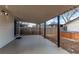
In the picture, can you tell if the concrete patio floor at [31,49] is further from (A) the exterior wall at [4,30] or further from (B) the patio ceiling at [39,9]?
(B) the patio ceiling at [39,9]

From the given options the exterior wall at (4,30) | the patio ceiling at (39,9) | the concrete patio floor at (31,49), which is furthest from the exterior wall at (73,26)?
the exterior wall at (4,30)

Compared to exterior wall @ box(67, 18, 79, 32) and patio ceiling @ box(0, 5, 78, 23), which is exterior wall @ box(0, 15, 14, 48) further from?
exterior wall @ box(67, 18, 79, 32)

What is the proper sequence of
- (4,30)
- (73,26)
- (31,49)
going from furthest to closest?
1. (73,26)
2. (4,30)
3. (31,49)

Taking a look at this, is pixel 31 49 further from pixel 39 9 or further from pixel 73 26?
pixel 73 26

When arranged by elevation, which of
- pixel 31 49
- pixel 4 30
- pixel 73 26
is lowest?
pixel 31 49

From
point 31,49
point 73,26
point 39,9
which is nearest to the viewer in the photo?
point 31,49

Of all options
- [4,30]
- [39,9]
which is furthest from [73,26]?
[39,9]

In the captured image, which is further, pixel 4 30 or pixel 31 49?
pixel 4 30

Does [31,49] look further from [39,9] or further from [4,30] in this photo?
[4,30]

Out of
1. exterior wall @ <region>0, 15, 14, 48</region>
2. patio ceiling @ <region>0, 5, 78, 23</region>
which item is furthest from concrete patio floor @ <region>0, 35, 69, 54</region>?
patio ceiling @ <region>0, 5, 78, 23</region>

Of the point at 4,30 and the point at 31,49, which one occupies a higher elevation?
the point at 4,30
